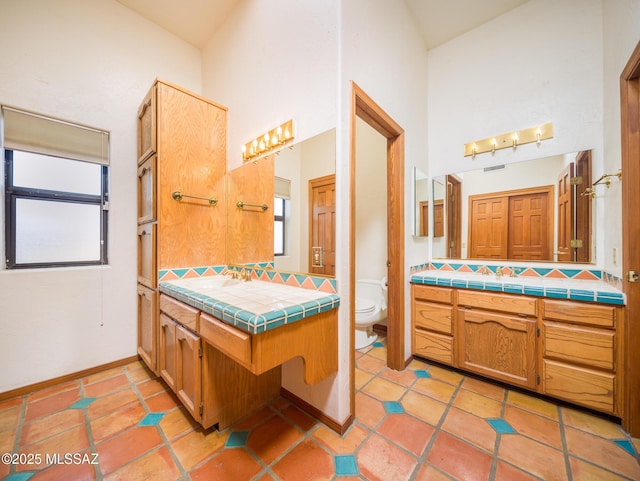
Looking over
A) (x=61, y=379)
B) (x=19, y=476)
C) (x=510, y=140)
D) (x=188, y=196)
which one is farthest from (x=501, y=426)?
(x=61, y=379)

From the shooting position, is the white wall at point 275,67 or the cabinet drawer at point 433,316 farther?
the cabinet drawer at point 433,316

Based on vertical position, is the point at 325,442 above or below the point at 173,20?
below

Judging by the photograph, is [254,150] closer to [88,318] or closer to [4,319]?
[88,318]

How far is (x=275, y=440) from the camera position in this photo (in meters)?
1.36

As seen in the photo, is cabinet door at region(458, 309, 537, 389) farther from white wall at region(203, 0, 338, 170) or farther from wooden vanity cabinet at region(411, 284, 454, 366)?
white wall at region(203, 0, 338, 170)

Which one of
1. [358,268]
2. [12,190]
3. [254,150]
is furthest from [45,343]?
[358,268]

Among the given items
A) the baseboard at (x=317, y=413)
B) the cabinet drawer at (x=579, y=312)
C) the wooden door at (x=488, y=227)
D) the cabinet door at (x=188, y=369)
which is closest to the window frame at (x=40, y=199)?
the cabinet door at (x=188, y=369)

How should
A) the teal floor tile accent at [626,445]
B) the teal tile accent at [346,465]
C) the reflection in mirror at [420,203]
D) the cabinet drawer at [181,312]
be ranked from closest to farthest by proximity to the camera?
the teal tile accent at [346,465], the teal floor tile accent at [626,445], the cabinet drawer at [181,312], the reflection in mirror at [420,203]

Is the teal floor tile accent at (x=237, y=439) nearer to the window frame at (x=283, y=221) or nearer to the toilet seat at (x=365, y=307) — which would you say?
the window frame at (x=283, y=221)

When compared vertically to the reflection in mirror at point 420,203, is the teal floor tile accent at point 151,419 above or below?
below

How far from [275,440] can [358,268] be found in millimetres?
2108

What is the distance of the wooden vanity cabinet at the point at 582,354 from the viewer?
1448mm

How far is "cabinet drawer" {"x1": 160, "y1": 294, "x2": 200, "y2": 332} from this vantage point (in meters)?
1.38

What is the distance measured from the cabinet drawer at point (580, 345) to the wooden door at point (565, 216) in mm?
638
